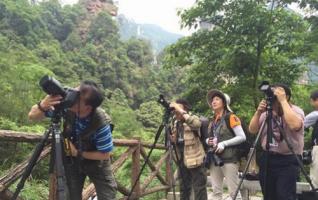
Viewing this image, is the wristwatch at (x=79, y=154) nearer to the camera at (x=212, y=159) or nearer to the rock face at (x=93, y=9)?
the camera at (x=212, y=159)

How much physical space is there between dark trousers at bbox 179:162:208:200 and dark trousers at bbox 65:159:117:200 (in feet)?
4.61

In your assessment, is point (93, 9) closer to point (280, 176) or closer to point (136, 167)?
point (136, 167)

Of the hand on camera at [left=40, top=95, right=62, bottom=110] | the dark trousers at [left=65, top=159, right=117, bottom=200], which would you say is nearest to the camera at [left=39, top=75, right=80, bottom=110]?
the hand on camera at [left=40, top=95, right=62, bottom=110]

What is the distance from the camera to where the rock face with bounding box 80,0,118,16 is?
55344 millimetres

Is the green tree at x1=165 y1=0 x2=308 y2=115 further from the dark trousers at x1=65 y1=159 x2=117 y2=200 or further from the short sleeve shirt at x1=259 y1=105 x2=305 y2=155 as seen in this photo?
the dark trousers at x1=65 y1=159 x2=117 y2=200

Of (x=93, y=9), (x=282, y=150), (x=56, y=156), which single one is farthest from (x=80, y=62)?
(x=56, y=156)

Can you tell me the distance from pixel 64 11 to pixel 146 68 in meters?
16.5

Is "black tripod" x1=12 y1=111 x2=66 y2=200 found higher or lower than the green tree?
lower

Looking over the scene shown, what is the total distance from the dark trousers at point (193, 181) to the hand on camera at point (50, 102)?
2.10 metres

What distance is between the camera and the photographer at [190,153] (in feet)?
12.6

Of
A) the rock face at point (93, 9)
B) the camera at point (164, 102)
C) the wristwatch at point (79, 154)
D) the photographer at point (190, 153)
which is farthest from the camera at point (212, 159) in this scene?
the rock face at point (93, 9)

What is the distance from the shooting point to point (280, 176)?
9.53ft

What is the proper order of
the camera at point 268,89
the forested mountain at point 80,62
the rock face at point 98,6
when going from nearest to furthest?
1. the camera at point 268,89
2. the forested mountain at point 80,62
3. the rock face at point 98,6

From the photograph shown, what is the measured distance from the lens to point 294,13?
7711 mm
